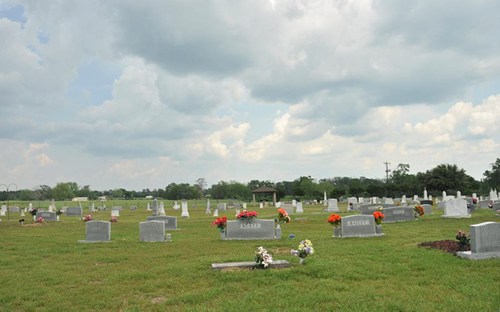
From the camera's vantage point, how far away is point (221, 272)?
393 inches

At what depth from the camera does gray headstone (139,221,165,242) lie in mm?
17688

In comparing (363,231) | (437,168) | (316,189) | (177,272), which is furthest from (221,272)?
(316,189)

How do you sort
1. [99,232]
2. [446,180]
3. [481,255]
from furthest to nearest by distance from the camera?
[446,180] → [99,232] → [481,255]

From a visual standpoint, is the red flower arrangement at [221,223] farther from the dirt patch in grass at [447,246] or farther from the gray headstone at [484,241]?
the gray headstone at [484,241]

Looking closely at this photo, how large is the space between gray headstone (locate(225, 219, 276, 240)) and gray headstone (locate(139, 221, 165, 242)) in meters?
2.71

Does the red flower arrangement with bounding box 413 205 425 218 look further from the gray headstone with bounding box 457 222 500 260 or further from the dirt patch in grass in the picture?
the gray headstone with bounding box 457 222 500 260

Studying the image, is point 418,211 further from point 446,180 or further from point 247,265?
point 446,180

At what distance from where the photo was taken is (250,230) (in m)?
18.1

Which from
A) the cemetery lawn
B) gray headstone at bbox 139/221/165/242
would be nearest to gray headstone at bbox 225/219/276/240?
gray headstone at bbox 139/221/165/242

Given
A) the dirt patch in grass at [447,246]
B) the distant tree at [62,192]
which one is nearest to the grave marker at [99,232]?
the dirt patch in grass at [447,246]

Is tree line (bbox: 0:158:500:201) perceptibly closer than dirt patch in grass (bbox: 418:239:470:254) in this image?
No

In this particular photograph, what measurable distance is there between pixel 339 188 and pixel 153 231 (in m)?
74.9

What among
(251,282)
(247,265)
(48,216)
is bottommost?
(251,282)

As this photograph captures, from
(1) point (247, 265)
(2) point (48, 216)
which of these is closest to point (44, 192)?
(2) point (48, 216)
